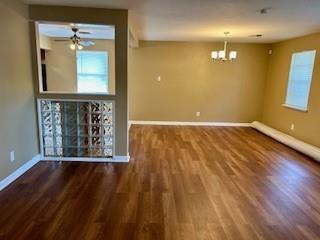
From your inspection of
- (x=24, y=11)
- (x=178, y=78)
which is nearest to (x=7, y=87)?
(x=24, y=11)

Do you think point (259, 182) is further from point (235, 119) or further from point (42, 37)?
point (42, 37)

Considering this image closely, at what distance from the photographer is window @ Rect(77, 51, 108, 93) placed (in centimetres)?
718

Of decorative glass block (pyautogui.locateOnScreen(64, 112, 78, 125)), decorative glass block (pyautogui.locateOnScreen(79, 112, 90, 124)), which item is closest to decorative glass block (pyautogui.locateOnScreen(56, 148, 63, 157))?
decorative glass block (pyautogui.locateOnScreen(64, 112, 78, 125))

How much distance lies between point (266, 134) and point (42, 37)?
6.36 metres

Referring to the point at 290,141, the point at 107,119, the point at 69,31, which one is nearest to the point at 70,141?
the point at 107,119

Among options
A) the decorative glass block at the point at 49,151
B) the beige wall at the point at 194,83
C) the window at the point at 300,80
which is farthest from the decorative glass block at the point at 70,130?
the window at the point at 300,80

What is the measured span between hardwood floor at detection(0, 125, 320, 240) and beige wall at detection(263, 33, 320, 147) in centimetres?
82

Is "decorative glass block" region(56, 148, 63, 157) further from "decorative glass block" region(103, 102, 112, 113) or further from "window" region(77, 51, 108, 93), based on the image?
"window" region(77, 51, 108, 93)

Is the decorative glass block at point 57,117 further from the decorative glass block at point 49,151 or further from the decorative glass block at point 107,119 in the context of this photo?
the decorative glass block at point 107,119

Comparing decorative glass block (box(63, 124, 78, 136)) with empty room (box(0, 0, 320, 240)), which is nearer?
empty room (box(0, 0, 320, 240))

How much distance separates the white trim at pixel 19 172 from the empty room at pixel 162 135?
0.07ft

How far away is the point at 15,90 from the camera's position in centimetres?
322

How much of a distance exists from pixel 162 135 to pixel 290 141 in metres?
2.78

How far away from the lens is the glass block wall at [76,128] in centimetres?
384
